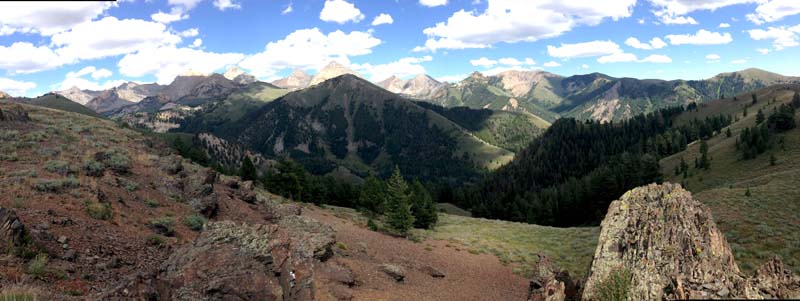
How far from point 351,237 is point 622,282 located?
2873 centimetres

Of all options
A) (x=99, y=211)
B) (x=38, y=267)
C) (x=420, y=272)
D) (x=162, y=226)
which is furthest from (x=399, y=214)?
(x=38, y=267)

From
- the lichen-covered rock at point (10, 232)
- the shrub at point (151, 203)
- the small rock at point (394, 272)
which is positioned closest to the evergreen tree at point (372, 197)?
the small rock at point (394, 272)

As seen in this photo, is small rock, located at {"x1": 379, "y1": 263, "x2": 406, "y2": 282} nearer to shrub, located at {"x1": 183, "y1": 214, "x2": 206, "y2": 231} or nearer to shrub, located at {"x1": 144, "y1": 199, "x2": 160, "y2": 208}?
shrub, located at {"x1": 183, "y1": 214, "x2": 206, "y2": 231}

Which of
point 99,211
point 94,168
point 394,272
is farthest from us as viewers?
point 394,272

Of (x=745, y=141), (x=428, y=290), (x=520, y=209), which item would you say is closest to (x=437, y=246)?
(x=428, y=290)

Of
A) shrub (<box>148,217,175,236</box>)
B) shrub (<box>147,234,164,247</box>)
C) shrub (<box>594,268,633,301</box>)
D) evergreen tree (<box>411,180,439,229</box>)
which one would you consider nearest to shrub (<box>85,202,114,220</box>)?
shrub (<box>148,217,175,236</box>)

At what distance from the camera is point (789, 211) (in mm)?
38062

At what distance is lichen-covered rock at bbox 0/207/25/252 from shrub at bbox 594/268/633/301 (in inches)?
882

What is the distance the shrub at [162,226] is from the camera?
22.8m

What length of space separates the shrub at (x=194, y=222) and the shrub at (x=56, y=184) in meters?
6.30

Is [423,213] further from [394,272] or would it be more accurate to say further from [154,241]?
[154,241]

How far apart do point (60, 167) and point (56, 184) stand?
16.8 feet

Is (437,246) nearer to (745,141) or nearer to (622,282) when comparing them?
(622,282)

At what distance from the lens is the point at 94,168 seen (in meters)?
27.6
